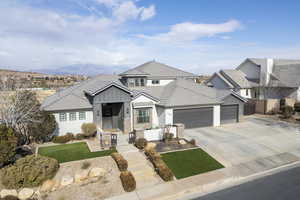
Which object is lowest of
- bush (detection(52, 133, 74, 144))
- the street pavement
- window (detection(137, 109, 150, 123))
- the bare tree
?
the street pavement

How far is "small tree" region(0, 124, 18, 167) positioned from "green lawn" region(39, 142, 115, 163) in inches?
113

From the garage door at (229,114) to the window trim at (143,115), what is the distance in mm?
8681

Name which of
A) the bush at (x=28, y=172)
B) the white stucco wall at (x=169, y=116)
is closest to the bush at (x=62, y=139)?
the bush at (x=28, y=172)

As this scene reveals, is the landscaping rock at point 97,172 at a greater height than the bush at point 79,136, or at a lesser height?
lesser

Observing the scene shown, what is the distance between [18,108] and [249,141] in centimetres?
1849

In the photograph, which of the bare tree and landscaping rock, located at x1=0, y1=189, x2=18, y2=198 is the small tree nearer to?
landscaping rock, located at x1=0, y1=189, x2=18, y2=198

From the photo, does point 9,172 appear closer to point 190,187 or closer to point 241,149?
point 190,187

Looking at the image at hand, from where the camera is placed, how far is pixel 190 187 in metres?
10.2

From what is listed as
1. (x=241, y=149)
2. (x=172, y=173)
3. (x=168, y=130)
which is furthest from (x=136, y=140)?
(x=241, y=149)

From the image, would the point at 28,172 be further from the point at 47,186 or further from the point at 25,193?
the point at 47,186

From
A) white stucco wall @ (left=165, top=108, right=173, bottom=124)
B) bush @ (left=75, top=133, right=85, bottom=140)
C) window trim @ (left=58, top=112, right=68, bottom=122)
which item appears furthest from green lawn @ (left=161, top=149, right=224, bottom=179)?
window trim @ (left=58, top=112, right=68, bottom=122)

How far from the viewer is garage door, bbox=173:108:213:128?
20100mm

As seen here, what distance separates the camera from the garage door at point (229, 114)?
71.9ft

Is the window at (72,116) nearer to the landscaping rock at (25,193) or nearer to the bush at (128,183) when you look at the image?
the landscaping rock at (25,193)
